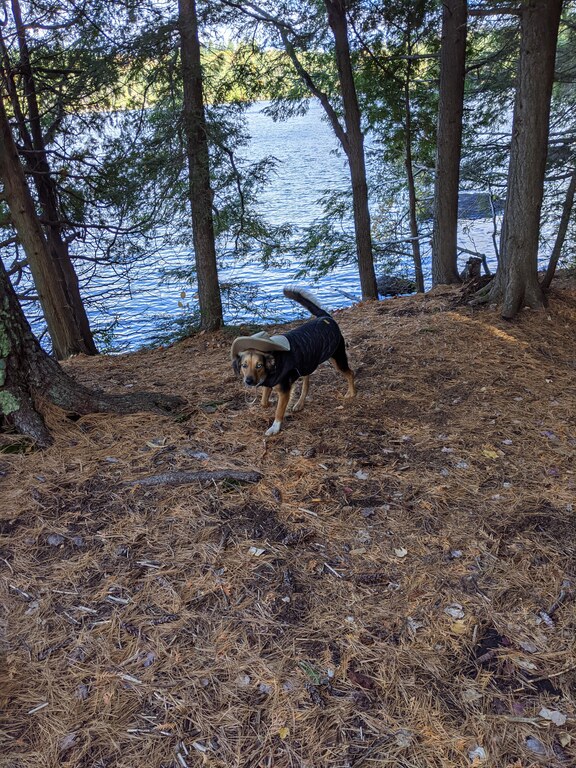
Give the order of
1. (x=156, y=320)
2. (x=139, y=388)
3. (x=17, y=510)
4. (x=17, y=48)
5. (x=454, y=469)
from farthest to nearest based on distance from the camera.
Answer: (x=156, y=320) < (x=17, y=48) < (x=139, y=388) < (x=454, y=469) < (x=17, y=510)

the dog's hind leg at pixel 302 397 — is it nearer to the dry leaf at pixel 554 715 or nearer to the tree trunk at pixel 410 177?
the dry leaf at pixel 554 715

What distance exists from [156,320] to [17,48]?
22.2 feet

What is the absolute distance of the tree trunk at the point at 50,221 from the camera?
8117 mm

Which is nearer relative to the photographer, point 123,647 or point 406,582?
point 123,647

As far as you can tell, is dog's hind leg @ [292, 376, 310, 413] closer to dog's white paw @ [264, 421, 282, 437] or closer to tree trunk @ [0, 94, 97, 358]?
dog's white paw @ [264, 421, 282, 437]

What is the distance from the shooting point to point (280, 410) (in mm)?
4285

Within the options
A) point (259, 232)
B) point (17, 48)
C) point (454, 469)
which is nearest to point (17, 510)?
point (454, 469)

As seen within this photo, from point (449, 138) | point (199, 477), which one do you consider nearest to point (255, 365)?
point (199, 477)

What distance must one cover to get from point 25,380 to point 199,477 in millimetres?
1607

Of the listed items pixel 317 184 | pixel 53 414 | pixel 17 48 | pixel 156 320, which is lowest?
pixel 156 320

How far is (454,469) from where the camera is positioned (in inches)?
146

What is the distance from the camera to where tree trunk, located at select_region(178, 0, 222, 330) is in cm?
711

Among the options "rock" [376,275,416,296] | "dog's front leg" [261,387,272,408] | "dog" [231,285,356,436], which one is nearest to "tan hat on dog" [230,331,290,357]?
"dog" [231,285,356,436]

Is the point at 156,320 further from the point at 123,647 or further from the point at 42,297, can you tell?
the point at 123,647
